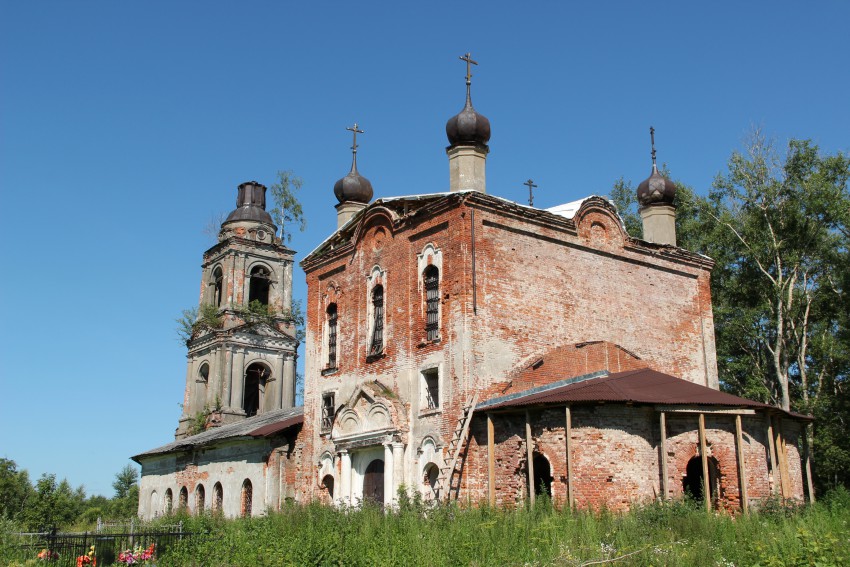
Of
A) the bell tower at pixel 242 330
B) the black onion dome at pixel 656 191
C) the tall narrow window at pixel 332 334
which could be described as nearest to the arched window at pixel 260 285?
the bell tower at pixel 242 330

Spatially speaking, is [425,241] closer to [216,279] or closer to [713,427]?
[713,427]

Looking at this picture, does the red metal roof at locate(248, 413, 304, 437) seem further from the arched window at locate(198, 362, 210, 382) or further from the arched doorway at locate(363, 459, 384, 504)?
the arched window at locate(198, 362, 210, 382)

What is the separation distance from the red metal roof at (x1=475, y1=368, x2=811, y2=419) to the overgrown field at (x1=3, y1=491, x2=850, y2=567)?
1815 millimetres

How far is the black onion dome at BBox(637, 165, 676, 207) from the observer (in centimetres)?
2142

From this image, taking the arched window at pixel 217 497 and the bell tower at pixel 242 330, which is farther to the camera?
the bell tower at pixel 242 330

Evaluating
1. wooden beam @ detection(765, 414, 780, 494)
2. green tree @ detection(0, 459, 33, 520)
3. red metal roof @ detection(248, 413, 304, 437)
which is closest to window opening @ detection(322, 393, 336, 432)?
red metal roof @ detection(248, 413, 304, 437)

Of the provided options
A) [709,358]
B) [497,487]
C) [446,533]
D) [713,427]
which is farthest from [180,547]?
[709,358]

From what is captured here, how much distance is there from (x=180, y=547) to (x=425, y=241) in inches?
319

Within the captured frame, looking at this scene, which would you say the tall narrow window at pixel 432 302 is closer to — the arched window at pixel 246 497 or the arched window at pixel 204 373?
the arched window at pixel 246 497

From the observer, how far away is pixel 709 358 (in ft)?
66.4

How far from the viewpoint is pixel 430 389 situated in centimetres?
1756

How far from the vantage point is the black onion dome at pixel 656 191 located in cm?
2142

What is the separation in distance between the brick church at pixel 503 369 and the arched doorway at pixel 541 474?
3.1 inches

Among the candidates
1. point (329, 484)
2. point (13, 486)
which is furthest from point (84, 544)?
point (13, 486)
